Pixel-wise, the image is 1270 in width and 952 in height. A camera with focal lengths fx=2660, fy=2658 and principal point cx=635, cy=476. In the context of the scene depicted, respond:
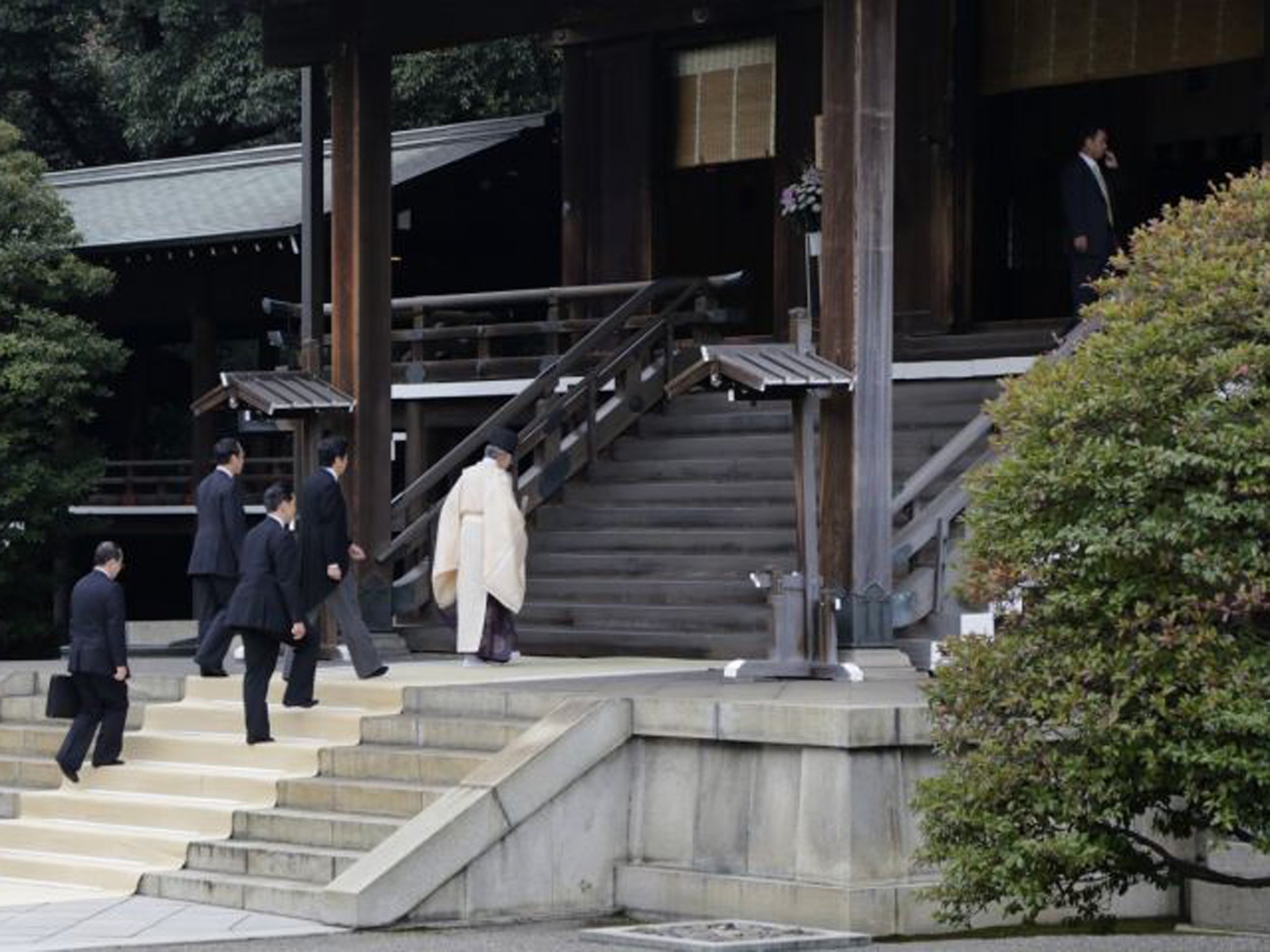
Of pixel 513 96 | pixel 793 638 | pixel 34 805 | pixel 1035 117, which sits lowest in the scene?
pixel 34 805

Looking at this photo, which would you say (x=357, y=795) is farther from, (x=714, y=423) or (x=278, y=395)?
(x=714, y=423)

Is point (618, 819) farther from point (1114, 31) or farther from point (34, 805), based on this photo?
point (1114, 31)

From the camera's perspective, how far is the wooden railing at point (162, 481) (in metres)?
28.8

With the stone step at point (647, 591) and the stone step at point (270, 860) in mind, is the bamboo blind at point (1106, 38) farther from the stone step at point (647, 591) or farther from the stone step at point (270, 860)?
the stone step at point (270, 860)

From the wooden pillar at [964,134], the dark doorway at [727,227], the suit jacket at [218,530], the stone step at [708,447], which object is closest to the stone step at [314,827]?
the suit jacket at [218,530]

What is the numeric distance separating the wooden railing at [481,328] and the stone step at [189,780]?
19.8 feet

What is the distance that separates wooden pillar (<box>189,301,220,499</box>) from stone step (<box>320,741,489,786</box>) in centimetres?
1439

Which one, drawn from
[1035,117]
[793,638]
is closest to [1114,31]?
[1035,117]

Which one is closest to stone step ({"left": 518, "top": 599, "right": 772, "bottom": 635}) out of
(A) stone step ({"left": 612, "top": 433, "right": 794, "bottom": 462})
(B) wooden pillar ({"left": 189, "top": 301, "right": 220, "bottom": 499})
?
(A) stone step ({"left": 612, "top": 433, "right": 794, "bottom": 462})

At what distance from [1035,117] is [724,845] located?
10.1 m

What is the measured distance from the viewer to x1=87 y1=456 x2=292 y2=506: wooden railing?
2883cm

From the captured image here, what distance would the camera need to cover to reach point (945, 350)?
1997 cm

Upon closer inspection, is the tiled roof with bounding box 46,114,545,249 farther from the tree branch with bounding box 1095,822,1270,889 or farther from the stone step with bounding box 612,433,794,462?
the tree branch with bounding box 1095,822,1270,889

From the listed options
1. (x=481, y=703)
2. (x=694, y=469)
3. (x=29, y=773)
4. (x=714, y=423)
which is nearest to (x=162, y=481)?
(x=714, y=423)
